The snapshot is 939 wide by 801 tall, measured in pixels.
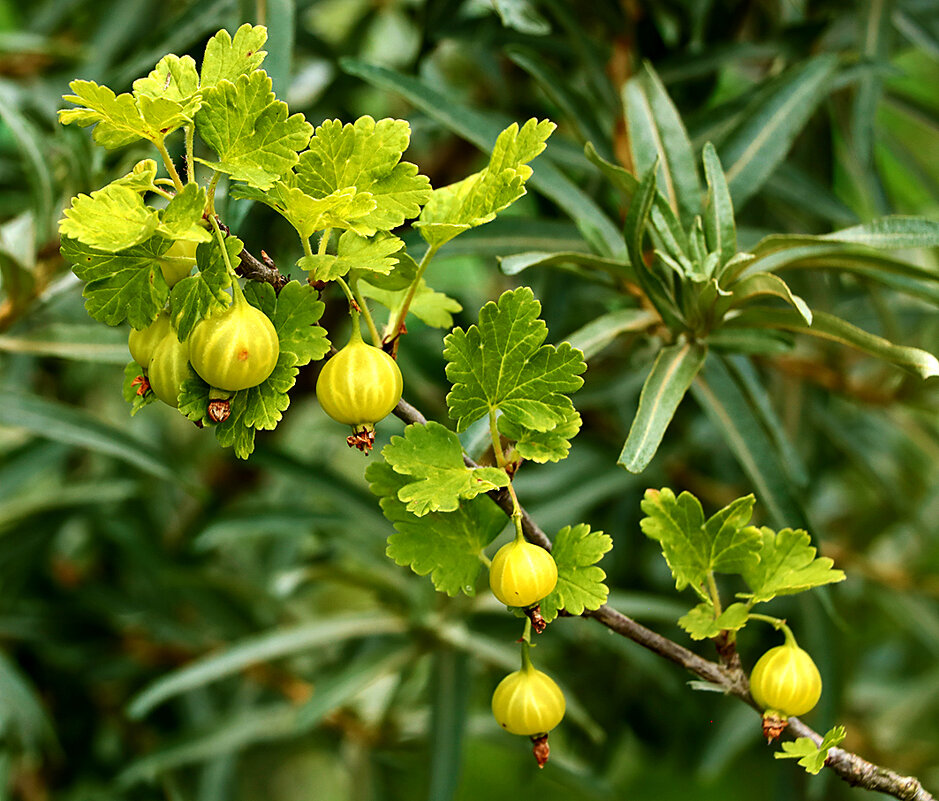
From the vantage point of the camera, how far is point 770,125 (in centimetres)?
74

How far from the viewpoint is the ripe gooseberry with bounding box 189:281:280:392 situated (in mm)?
380

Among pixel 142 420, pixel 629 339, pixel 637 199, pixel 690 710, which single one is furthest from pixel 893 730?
pixel 142 420

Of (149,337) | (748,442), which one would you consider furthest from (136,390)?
(748,442)

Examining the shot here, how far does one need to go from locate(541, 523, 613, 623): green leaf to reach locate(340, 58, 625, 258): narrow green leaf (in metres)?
0.31

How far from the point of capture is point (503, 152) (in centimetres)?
41

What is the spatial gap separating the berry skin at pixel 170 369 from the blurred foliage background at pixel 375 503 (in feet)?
1.01

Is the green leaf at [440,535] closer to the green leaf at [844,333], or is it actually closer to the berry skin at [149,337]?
the berry skin at [149,337]

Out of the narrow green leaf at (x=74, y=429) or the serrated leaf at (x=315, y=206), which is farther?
the narrow green leaf at (x=74, y=429)

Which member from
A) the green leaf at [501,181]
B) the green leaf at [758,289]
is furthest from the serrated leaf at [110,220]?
the green leaf at [758,289]

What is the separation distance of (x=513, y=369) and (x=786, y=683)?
0.21 metres

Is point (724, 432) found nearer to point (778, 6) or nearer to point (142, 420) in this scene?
point (778, 6)

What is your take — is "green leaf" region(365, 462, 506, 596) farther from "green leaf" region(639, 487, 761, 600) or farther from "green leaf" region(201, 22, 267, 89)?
"green leaf" region(201, 22, 267, 89)

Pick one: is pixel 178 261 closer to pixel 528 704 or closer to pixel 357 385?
pixel 357 385

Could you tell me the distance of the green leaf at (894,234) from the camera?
559 millimetres
